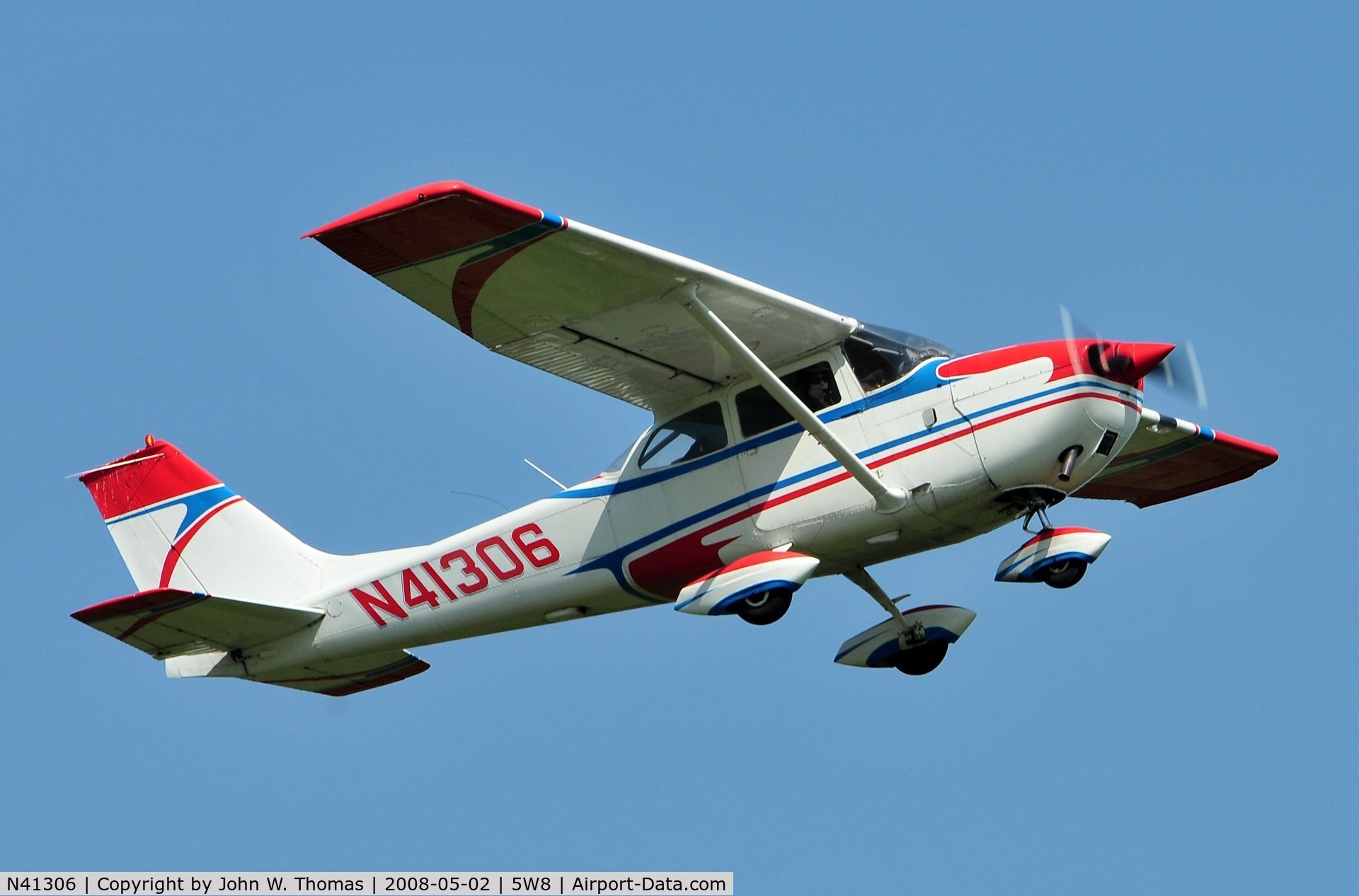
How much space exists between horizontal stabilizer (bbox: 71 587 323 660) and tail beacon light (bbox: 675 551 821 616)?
13.3 ft

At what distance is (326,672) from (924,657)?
5.20m

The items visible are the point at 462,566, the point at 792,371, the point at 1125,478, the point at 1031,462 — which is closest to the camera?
the point at 1031,462

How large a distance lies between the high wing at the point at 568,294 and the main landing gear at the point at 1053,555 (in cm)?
206

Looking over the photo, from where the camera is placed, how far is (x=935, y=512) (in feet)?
40.9

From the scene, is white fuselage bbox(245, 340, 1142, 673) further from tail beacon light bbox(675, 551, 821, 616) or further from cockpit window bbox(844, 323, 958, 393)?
tail beacon light bbox(675, 551, 821, 616)

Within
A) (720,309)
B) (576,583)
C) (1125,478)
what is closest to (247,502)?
(576,583)

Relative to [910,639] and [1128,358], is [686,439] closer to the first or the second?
[910,639]

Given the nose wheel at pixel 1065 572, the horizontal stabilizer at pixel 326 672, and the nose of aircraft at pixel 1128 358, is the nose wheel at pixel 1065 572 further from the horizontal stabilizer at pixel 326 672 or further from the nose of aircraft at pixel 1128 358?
the horizontal stabilizer at pixel 326 672

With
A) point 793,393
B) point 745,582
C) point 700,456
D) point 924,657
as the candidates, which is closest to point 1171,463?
point 924,657

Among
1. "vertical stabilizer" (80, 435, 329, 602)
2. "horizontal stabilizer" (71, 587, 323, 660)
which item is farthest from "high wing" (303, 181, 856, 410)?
"vertical stabilizer" (80, 435, 329, 602)

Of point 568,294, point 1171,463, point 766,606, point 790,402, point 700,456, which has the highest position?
point 1171,463

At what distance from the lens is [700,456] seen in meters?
13.4

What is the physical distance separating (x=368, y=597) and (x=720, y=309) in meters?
4.31

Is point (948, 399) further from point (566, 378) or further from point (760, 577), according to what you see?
point (566, 378)
